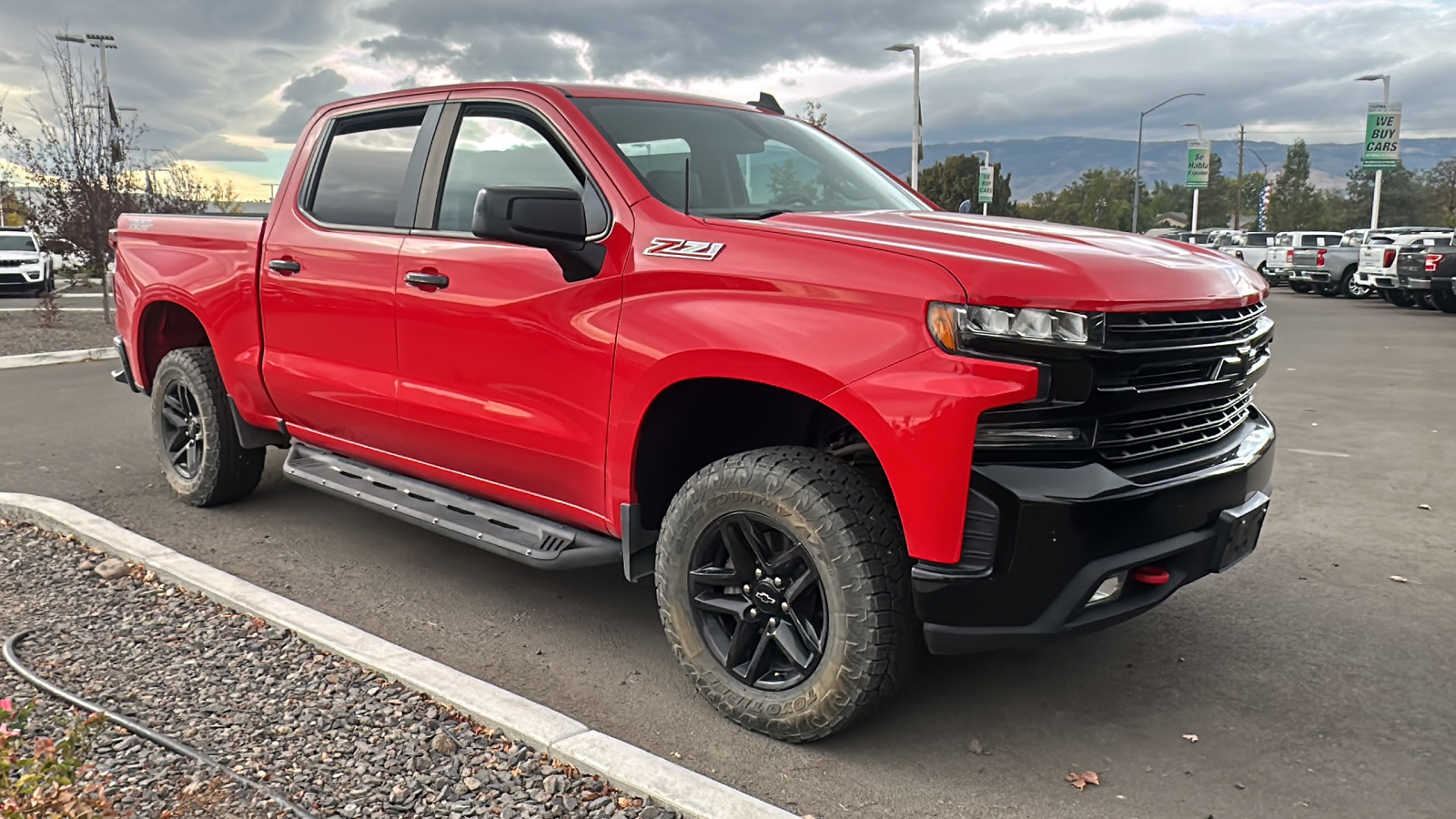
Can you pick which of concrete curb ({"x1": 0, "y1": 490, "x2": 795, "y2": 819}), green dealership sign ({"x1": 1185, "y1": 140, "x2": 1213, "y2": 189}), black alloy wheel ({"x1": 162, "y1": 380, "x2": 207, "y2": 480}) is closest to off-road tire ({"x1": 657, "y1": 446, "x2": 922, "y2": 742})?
concrete curb ({"x1": 0, "y1": 490, "x2": 795, "y2": 819})

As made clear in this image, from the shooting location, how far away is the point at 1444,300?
21469 mm

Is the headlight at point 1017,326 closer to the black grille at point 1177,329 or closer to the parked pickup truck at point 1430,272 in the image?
the black grille at point 1177,329

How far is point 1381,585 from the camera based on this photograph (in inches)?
186

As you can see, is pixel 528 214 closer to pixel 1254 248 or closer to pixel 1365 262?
pixel 1365 262

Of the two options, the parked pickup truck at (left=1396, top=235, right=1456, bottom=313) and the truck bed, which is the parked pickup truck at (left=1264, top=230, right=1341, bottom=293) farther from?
the truck bed

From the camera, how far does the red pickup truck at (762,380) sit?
111 inches

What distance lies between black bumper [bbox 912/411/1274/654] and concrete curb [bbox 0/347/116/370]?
11623 mm

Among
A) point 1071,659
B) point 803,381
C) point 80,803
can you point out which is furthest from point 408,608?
point 1071,659

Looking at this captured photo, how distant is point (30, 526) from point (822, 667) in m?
4.17

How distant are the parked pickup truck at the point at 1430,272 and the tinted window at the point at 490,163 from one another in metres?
21.4

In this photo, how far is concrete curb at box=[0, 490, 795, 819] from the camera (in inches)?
113

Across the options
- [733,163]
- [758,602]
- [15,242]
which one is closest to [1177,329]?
[758,602]

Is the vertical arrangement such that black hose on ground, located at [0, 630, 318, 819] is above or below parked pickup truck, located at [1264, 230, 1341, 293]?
above

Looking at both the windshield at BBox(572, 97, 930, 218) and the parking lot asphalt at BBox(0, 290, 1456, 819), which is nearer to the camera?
the parking lot asphalt at BBox(0, 290, 1456, 819)
